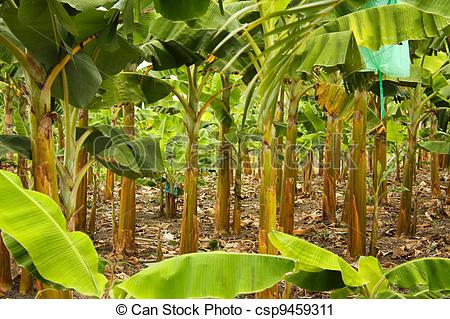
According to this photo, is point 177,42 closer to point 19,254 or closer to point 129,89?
point 129,89

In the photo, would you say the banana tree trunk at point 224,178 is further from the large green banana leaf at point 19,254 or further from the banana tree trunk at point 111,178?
the large green banana leaf at point 19,254

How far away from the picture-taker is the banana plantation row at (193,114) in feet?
4.91

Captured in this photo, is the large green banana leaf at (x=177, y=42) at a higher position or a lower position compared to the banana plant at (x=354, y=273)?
higher

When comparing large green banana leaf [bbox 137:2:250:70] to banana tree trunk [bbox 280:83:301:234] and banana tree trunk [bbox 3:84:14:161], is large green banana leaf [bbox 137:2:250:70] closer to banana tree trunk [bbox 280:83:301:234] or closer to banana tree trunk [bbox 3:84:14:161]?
banana tree trunk [bbox 3:84:14:161]

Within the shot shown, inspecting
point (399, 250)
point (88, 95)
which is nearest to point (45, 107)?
point (88, 95)

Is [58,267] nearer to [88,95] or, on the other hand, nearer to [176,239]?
[88,95]

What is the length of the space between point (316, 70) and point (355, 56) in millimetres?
2211

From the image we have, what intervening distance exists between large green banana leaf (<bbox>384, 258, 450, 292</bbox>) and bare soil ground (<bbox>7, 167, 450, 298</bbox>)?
6.87 ft

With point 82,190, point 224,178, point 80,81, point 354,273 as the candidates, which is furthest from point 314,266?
point 224,178

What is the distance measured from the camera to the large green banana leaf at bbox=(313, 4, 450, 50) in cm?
284

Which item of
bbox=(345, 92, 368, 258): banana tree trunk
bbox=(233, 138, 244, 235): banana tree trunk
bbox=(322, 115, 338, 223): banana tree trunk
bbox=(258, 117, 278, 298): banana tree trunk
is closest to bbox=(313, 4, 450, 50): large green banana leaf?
bbox=(258, 117, 278, 298): banana tree trunk

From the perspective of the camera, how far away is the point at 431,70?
540 cm

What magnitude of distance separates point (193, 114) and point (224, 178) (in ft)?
4.84

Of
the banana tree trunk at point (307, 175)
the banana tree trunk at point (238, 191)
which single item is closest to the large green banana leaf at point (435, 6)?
the banana tree trunk at point (238, 191)
